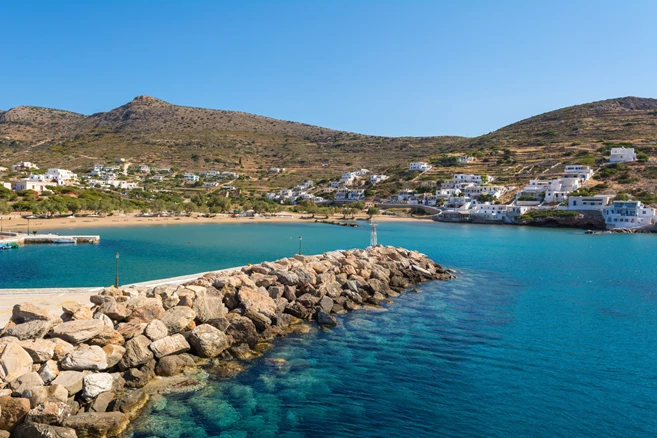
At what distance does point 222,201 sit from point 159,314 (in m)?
80.5

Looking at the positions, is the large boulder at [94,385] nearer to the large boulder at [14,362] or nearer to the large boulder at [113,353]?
the large boulder at [113,353]

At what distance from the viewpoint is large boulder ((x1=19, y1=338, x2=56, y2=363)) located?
11.3 metres

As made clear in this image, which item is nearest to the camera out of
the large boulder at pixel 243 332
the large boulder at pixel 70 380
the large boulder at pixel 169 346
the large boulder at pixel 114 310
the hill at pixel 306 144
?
the large boulder at pixel 70 380

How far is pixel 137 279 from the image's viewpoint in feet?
86.5

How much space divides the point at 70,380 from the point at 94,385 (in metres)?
0.58

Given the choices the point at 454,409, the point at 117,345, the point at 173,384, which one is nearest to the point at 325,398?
the point at 454,409

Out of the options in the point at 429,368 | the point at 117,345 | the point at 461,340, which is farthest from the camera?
the point at 461,340

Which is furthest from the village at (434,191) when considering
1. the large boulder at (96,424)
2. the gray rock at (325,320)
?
the large boulder at (96,424)

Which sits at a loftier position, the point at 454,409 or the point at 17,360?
the point at 17,360

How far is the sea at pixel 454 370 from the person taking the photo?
1057 centimetres

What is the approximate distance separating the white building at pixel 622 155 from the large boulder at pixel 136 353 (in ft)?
368

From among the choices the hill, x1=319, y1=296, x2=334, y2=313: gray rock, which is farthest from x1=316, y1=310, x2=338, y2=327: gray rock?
the hill

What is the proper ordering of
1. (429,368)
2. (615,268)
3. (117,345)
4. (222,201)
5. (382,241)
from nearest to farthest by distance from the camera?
(117,345), (429,368), (615,268), (382,241), (222,201)

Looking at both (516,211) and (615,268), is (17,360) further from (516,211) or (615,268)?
(516,211)
